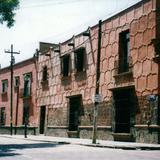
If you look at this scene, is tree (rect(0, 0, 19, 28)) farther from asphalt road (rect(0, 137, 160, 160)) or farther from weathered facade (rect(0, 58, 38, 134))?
weathered facade (rect(0, 58, 38, 134))

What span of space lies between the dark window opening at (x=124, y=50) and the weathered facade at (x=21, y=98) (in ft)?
51.5

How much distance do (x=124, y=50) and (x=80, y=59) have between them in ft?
20.5

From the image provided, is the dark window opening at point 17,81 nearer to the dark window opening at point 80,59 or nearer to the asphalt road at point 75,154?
the dark window opening at point 80,59

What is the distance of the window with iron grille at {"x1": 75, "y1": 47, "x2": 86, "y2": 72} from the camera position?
30.9 meters

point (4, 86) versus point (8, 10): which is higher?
point (8, 10)

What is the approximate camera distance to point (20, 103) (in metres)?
43.3

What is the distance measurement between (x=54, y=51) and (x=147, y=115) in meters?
14.9

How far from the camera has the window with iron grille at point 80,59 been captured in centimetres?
3088

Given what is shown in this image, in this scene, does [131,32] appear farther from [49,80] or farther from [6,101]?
[6,101]

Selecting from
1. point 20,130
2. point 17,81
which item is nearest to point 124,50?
point 20,130

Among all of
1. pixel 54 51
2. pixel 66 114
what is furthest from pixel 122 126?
pixel 54 51

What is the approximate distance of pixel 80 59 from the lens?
103ft

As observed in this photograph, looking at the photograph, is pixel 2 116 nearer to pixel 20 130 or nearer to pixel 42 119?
pixel 20 130

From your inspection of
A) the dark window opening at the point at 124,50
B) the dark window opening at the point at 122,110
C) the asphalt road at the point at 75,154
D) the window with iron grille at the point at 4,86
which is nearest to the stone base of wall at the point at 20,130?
the window with iron grille at the point at 4,86
